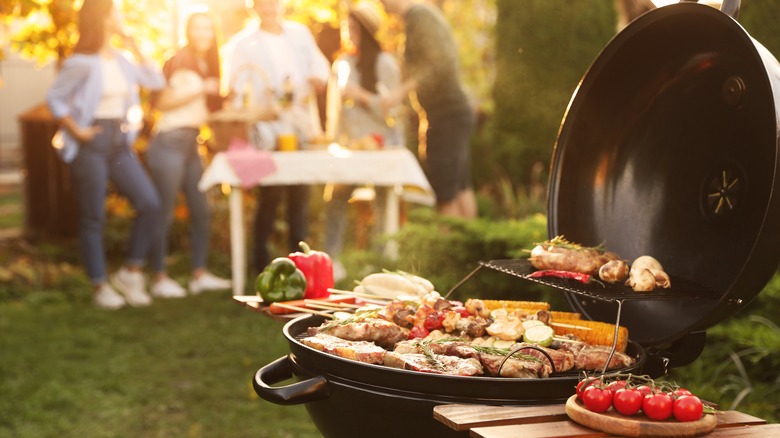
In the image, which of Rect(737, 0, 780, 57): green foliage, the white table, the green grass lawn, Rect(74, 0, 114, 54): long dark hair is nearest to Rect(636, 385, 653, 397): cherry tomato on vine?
the green grass lawn

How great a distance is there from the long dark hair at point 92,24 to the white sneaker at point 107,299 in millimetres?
2003

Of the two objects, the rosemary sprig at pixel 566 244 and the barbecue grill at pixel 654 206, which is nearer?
the barbecue grill at pixel 654 206

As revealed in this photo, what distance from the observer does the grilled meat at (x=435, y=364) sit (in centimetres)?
217

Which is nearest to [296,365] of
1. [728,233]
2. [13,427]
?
[728,233]

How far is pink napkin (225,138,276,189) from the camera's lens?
23.6ft

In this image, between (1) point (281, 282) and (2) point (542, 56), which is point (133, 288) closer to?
(1) point (281, 282)

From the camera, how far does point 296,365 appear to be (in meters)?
2.45

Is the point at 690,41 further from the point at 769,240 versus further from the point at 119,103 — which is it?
the point at 119,103

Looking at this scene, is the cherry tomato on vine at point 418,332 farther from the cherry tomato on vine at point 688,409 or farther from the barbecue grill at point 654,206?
the cherry tomato on vine at point 688,409

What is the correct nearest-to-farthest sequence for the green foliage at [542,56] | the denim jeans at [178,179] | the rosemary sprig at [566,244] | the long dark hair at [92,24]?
the rosemary sprig at [566,244]
the long dark hair at [92,24]
the denim jeans at [178,179]
the green foliage at [542,56]

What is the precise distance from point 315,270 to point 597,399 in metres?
1.54

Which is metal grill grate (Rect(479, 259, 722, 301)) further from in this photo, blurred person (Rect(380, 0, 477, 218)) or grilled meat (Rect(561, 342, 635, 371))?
blurred person (Rect(380, 0, 477, 218))

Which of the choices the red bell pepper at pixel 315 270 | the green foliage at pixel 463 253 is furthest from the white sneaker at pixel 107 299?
the red bell pepper at pixel 315 270

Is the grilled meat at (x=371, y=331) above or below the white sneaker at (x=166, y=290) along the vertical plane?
above
